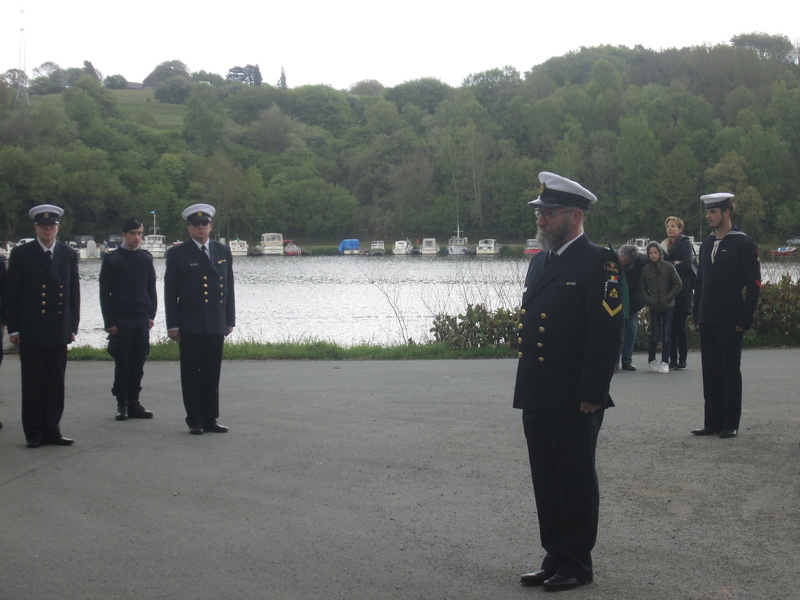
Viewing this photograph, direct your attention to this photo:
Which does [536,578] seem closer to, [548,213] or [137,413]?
[548,213]

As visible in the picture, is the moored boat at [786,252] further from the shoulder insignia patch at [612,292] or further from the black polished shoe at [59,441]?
the shoulder insignia patch at [612,292]

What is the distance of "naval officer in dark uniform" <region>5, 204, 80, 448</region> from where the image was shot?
27.2ft

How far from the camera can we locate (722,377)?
27.6 feet

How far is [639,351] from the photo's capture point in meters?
16.1

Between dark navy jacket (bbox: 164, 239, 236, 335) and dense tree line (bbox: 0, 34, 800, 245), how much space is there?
81680mm

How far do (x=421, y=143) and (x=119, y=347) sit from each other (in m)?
116

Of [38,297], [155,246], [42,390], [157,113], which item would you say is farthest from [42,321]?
[157,113]

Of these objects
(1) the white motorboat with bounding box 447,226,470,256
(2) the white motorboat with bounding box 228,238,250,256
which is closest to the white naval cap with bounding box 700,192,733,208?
(1) the white motorboat with bounding box 447,226,470,256

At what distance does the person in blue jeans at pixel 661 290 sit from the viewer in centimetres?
1299

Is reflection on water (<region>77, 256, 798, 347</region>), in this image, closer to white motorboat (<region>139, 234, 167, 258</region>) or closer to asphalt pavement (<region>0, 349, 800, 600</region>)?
asphalt pavement (<region>0, 349, 800, 600</region>)

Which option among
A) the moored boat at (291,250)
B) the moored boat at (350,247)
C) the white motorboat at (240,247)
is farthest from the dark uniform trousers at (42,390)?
the moored boat at (291,250)

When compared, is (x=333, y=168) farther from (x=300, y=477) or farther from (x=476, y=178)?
(x=300, y=477)

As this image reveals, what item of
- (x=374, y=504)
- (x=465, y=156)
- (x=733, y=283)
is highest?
(x=465, y=156)

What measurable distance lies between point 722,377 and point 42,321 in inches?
253
